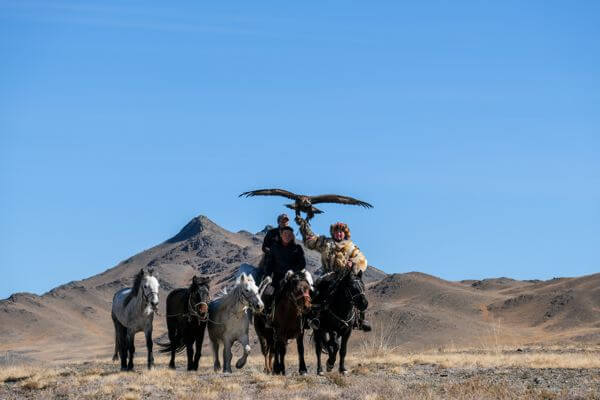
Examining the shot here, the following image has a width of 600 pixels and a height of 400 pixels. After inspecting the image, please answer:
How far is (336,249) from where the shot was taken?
Result: 72.0ft

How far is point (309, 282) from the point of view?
21.2 m

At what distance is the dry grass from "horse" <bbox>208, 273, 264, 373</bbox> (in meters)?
0.98

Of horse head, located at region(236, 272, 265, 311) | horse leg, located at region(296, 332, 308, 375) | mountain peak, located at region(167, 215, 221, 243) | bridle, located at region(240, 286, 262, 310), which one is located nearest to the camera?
horse leg, located at region(296, 332, 308, 375)

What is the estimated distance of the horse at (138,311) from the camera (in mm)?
21984

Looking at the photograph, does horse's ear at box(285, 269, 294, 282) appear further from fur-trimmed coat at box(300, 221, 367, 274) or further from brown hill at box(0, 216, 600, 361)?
brown hill at box(0, 216, 600, 361)

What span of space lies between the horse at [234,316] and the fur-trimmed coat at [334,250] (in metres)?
1.49

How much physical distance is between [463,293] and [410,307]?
9509mm

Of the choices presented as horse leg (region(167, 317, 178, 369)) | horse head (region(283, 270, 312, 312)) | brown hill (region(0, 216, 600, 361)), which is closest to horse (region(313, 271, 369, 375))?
horse head (region(283, 270, 312, 312))

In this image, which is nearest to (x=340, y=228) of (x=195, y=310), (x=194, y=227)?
(x=195, y=310)

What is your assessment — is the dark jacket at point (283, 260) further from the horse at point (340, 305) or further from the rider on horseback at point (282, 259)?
the horse at point (340, 305)

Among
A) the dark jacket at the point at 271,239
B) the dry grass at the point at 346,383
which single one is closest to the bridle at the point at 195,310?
the dry grass at the point at 346,383

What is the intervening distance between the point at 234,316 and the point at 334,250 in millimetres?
2482

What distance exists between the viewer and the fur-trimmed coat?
21859mm

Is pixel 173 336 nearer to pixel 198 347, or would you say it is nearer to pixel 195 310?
pixel 198 347
